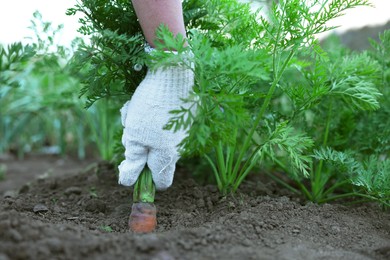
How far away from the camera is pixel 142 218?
68.6 inches

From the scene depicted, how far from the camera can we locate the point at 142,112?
1.68 m

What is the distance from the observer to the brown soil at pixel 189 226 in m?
1.40

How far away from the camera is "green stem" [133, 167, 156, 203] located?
178 cm

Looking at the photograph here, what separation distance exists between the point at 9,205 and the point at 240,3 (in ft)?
3.81

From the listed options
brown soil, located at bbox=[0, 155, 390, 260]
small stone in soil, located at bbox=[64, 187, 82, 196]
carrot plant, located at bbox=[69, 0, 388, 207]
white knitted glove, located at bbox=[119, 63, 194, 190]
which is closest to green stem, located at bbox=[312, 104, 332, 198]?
carrot plant, located at bbox=[69, 0, 388, 207]

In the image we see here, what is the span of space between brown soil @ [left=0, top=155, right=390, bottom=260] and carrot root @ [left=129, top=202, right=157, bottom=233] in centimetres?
4

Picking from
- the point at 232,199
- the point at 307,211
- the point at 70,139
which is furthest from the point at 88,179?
the point at 70,139

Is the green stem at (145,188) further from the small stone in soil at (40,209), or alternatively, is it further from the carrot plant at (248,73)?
the small stone in soil at (40,209)

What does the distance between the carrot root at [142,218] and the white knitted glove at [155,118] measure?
0.12 metres

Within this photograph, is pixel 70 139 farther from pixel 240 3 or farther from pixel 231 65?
pixel 231 65

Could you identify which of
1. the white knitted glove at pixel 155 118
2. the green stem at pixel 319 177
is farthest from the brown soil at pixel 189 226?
the white knitted glove at pixel 155 118

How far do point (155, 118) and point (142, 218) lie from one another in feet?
1.15

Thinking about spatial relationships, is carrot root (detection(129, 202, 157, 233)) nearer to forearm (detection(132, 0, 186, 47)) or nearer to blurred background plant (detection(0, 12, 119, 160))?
forearm (detection(132, 0, 186, 47))

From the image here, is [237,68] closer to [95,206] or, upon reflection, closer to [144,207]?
[144,207]
